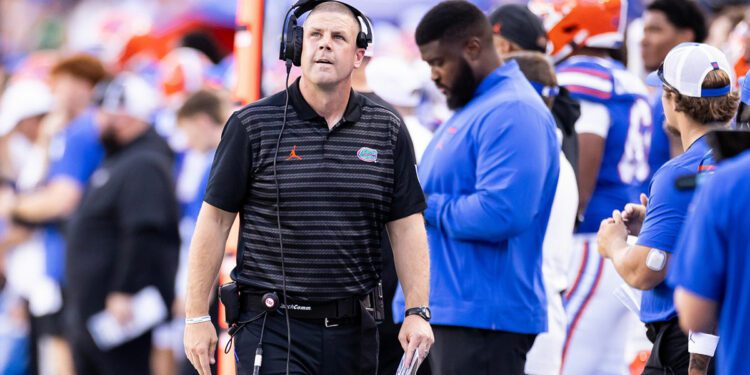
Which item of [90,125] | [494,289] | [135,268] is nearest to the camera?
[494,289]

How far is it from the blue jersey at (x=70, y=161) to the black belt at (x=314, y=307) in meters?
5.51

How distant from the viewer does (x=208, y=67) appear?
41.4 feet

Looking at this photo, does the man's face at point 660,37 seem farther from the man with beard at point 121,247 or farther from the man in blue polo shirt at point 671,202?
the man with beard at point 121,247

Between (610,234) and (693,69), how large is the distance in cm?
71

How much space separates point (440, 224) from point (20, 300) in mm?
5831

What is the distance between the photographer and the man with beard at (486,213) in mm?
5977

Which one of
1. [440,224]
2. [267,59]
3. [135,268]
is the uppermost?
[267,59]

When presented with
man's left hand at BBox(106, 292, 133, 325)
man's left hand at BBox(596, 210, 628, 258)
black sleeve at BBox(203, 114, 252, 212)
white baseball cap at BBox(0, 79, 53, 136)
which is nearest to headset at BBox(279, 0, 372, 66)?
black sleeve at BBox(203, 114, 252, 212)

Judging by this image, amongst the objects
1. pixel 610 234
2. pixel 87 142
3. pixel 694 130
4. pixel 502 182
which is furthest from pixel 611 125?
pixel 87 142

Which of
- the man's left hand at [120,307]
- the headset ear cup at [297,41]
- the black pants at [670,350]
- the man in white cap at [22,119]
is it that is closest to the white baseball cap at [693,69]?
the black pants at [670,350]

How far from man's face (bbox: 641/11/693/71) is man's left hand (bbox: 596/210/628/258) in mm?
3149

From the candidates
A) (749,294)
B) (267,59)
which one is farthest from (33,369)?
(749,294)

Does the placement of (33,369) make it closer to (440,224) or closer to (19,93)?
(19,93)

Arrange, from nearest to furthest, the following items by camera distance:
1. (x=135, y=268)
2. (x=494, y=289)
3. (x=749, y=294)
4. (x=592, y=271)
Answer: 1. (x=749, y=294)
2. (x=494, y=289)
3. (x=592, y=271)
4. (x=135, y=268)
